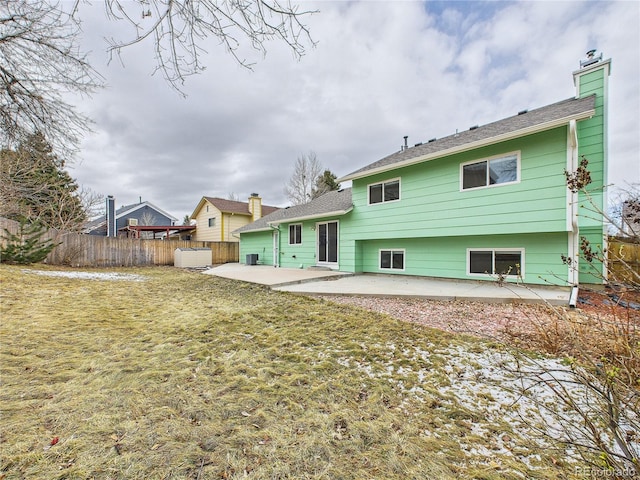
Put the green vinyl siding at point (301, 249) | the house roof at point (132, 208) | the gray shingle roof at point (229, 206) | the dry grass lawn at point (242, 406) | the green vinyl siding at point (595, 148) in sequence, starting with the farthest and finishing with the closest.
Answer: the house roof at point (132, 208), the gray shingle roof at point (229, 206), the green vinyl siding at point (301, 249), the green vinyl siding at point (595, 148), the dry grass lawn at point (242, 406)

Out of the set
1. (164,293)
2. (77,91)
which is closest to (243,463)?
Result: (77,91)

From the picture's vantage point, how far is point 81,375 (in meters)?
2.69

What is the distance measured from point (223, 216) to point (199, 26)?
19.8 metres

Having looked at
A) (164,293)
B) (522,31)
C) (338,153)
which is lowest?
(164,293)

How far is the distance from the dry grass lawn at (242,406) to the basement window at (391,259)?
19.3 feet

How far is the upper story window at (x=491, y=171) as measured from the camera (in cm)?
704

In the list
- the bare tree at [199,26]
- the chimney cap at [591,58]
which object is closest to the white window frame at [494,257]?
the chimney cap at [591,58]

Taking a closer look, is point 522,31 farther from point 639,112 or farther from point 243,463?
point 243,463

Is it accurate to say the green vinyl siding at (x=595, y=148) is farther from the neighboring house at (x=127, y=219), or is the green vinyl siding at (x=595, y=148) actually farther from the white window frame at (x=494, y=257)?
the neighboring house at (x=127, y=219)

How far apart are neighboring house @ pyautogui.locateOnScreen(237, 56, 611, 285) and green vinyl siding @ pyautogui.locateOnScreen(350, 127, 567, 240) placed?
0.08 ft

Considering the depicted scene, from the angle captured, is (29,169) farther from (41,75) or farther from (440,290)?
(440,290)

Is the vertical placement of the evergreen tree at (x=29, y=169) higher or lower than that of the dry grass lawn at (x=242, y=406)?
higher

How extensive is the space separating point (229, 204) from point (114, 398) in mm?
21311

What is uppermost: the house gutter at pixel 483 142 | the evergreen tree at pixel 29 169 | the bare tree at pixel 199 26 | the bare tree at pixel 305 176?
the bare tree at pixel 305 176
